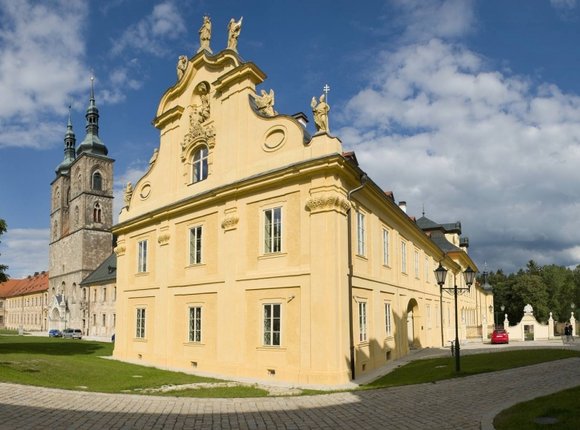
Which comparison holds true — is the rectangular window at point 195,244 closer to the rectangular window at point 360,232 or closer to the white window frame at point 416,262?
the rectangular window at point 360,232

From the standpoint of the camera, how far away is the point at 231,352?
1948cm

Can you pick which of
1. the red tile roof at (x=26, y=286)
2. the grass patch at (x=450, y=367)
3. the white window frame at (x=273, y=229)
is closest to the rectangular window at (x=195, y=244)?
the white window frame at (x=273, y=229)

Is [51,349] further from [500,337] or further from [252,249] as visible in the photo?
[500,337]

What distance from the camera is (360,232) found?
20000 millimetres

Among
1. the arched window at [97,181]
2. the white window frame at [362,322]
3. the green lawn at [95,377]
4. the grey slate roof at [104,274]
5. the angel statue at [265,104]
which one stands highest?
the arched window at [97,181]

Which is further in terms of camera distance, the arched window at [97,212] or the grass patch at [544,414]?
the arched window at [97,212]

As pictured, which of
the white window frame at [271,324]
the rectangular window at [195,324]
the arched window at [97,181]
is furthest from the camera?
the arched window at [97,181]

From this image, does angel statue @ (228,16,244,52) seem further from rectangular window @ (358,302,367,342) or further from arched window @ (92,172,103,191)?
arched window @ (92,172,103,191)

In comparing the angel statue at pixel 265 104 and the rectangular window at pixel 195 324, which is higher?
the angel statue at pixel 265 104

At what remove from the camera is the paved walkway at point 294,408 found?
976 cm

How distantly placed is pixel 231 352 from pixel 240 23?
14482 mm

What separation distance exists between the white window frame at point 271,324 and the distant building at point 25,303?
3344 inches

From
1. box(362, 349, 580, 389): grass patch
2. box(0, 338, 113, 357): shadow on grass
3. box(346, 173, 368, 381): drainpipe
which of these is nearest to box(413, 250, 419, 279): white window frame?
box(362, 349, 580, 389): grass patch

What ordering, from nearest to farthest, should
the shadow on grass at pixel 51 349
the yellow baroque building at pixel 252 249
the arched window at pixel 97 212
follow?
the yellow baroque building at pixel 252 249
the shadow on grass at pixel 51 349
the arched window at pixel 97 212
